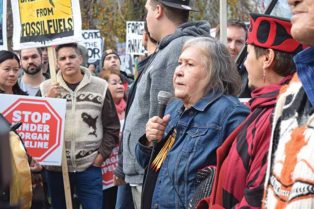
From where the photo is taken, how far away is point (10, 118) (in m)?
7.29

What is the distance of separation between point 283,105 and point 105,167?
19.9 feet

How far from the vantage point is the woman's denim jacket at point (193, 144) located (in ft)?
12.8

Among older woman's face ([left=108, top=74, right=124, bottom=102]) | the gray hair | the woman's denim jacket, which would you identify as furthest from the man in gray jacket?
older woman's face ([left=108, top=74, right=124, bottom=102])

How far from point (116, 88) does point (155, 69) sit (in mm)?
4503

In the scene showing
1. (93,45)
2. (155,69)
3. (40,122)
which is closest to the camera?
(155,69)

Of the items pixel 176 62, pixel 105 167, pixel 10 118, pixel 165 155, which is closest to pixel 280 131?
pixel 165 155

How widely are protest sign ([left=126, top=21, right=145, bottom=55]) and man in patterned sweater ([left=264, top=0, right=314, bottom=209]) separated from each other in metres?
12.4

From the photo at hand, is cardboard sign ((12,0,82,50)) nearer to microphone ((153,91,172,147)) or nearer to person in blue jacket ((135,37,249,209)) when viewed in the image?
microphone ((153,91,172,147))

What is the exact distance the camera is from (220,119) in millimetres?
3975

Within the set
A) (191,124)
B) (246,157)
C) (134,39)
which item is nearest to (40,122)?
(191,124)

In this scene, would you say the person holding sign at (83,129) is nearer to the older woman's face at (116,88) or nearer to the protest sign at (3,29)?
the protest sign at (3,29)

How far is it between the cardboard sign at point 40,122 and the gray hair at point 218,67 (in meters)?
3.25

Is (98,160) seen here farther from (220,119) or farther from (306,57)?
(306,57)

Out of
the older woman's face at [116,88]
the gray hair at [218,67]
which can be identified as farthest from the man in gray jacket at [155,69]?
the older woman's face at [116,88]
